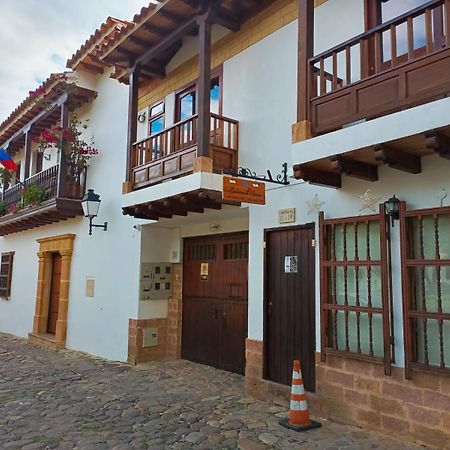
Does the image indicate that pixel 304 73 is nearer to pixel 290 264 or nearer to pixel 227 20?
pixel 290 264

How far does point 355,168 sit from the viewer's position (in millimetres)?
4918

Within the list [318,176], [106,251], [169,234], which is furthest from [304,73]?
[106,251]

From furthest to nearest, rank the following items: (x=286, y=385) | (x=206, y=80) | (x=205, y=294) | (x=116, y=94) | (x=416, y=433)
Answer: (x=116, y=94) → (x=205, y=294) → (x=206, y=80) → (x=286, y=385) → (x=416, y=433)

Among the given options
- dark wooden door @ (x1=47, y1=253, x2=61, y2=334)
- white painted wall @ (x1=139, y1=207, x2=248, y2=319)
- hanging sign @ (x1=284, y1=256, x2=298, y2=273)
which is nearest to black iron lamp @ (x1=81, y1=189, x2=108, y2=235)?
white painted wall @ (x1=139, y1=207, x2=248, y2=319)

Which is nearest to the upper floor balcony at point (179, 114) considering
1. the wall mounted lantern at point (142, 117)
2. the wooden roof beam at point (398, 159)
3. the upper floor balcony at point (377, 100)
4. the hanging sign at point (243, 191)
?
the hanging sign at point (243, 191)

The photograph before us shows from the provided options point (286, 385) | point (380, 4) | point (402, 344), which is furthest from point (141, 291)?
point (380, 4)

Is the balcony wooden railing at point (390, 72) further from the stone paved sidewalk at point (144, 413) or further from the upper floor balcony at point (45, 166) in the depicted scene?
the upper floor balcony at point (45, 166)

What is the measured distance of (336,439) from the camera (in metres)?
4.70

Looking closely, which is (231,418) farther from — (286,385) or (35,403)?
(35,403)

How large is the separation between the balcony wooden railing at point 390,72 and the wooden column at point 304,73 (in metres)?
0.06

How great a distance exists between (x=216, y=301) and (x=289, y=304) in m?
2.53

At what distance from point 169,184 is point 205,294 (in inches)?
108

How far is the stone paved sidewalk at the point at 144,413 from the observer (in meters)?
4.71

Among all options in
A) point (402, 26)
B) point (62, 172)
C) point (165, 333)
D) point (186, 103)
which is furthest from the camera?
point (62, 172)
